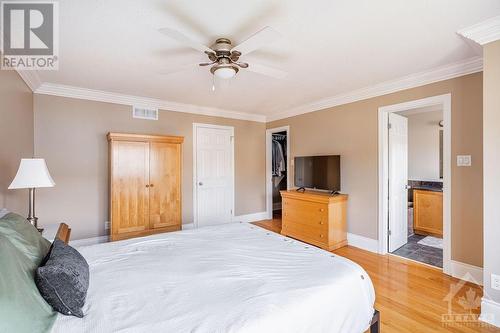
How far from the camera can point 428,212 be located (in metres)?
4.18

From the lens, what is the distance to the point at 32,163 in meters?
2.08

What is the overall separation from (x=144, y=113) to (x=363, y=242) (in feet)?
13.3

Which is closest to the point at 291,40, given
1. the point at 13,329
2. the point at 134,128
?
the point at 13,329

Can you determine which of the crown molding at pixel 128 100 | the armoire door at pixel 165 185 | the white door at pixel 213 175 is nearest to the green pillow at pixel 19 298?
the armoire door at pixel 165 185

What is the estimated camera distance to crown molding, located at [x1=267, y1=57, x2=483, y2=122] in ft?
8.48

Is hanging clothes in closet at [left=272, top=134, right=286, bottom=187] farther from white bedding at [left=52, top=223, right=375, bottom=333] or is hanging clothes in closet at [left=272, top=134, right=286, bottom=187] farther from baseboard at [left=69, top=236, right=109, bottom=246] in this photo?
white bedding at [left=52, top=223, right=375, bottom=333]

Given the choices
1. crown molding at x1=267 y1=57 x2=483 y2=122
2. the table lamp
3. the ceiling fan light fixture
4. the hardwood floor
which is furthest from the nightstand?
crown molding at x1=267 y1=57 x2=483 y2=122

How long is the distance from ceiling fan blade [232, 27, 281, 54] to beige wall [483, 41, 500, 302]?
1.81 metres

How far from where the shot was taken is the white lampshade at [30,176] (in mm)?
2004

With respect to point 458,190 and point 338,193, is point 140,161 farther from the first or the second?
point 458,190

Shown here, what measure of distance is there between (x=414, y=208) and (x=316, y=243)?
7.02ft

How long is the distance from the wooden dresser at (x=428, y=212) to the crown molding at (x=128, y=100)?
11.8ft

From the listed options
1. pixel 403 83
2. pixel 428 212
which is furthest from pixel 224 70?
pixel 428 212

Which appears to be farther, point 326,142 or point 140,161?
point 326,142
